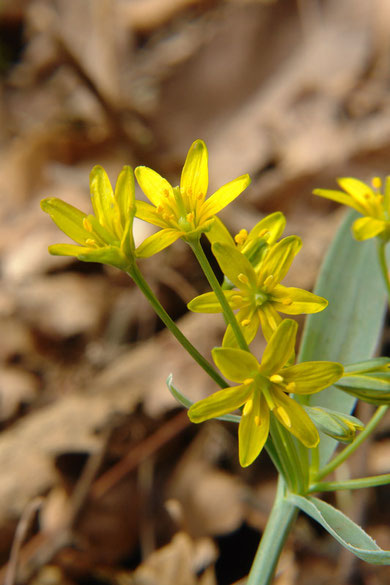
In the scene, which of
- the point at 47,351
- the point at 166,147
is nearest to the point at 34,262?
the point at 47,351

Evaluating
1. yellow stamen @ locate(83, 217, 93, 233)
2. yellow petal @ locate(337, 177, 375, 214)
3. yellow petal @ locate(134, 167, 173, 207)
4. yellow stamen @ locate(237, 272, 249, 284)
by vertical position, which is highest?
yellow petal @ locate(337, 177, 375, 214)

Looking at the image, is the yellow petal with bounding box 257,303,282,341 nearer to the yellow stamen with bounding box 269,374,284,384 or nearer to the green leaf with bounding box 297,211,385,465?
the yellow stamen with bounding box 269,374,284,384

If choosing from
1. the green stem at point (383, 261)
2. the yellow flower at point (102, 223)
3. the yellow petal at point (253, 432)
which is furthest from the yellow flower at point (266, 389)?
the green stem at point (383, 261)

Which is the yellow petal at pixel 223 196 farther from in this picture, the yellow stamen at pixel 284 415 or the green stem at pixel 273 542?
the green stem at pixel 273 542

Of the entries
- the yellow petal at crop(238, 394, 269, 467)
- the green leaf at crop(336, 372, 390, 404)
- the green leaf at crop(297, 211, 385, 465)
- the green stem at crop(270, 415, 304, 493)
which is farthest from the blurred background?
the yellow petal at crop(238, 394, 269, 467)

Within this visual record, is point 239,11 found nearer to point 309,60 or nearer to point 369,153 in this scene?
point 309,60
